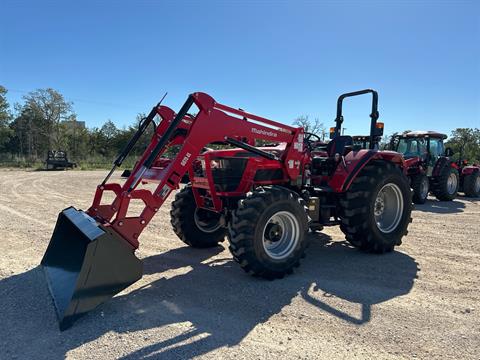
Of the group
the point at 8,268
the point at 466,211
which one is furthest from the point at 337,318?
the point at 466,211

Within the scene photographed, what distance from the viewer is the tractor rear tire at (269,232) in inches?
179

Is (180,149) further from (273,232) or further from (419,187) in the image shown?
(419,187)

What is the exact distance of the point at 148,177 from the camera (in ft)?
15.8

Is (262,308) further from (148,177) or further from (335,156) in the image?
(335,156)

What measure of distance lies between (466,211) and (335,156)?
269 inches

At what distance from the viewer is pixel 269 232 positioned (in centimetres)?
500

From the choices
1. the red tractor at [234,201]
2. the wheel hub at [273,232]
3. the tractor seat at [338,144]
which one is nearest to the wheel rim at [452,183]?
the red tractor at [234,201]

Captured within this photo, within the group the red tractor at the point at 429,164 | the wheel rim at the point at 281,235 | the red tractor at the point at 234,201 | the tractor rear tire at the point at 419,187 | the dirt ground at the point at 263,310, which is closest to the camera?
the dirt ground at the point at 263,310

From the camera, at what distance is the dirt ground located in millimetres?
3186

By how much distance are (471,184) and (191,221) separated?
13045 millimetres

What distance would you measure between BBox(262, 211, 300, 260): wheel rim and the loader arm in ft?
2.93

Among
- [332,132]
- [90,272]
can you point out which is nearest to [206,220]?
[90,272]

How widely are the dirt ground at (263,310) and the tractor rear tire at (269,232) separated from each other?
231 mm

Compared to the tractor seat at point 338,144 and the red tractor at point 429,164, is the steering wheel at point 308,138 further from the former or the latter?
the red tractor at point 429,164
